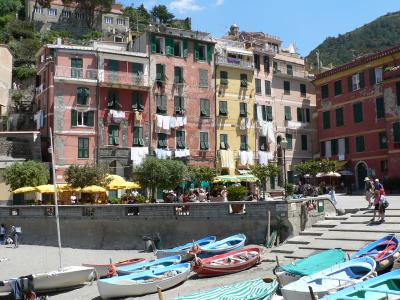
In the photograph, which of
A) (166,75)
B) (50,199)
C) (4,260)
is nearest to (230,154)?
(166,75)

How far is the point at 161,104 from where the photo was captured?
4753cm

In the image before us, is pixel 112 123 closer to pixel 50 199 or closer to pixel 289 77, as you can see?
pixel 50 199

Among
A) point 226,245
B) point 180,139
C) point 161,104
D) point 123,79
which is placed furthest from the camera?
point 180,139

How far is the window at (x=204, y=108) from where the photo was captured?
4962 centimetres

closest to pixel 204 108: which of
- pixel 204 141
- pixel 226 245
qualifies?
pixel 204 141

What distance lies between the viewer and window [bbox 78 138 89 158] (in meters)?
43.2

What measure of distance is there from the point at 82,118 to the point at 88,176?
38.3 feet

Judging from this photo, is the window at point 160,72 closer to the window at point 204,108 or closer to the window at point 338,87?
the window at point 204,108

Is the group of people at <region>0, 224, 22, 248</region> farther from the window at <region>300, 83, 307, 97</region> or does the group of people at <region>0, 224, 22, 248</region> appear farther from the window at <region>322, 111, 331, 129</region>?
the window at <region>300, 83, 307, 97</region>

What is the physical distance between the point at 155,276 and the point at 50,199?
2040 centimetres

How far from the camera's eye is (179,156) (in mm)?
46938

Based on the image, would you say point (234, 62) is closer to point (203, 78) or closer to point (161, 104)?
point (203, 78)

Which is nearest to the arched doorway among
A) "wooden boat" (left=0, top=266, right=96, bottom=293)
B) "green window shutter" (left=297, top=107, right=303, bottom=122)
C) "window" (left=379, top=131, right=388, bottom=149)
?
"window" (left=379, top=131, right=388, bottom=149)

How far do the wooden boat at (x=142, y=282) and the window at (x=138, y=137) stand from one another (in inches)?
1048
